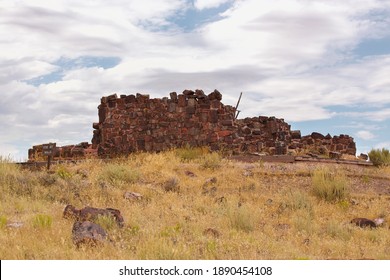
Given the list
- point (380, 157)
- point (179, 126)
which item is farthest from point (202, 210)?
point (380, 157)

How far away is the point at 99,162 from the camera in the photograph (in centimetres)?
1741

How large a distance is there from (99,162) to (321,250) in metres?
10.4

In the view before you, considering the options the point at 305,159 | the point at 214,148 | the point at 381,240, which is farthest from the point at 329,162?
the point at 381,240

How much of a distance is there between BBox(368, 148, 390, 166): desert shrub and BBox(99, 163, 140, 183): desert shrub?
9.17 m

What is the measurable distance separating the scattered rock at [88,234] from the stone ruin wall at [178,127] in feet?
39.1

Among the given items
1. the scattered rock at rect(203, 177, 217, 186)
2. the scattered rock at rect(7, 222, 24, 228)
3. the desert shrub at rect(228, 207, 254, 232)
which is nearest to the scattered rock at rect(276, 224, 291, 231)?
the desert shrub at rect(228, 207, 254, 232)

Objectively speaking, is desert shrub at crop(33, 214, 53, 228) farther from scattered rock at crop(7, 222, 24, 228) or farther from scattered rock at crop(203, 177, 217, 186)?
scattered rock at crop(203, 177, 217, 186)

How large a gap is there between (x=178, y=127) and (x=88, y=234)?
12.8 m

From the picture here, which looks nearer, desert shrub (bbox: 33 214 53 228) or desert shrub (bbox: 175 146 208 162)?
desert shrub (bbox: 33 214 53 228)

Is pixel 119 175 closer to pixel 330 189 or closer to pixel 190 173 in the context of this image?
pixel 190 173

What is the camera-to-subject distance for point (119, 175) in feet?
45.6

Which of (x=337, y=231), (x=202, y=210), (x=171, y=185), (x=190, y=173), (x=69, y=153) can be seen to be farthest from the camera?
(x=69, y=153)

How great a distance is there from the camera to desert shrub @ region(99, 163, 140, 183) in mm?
13816

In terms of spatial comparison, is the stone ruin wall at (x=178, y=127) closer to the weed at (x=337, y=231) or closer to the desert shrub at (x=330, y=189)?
the desert shrub at (x=330, y=189)
